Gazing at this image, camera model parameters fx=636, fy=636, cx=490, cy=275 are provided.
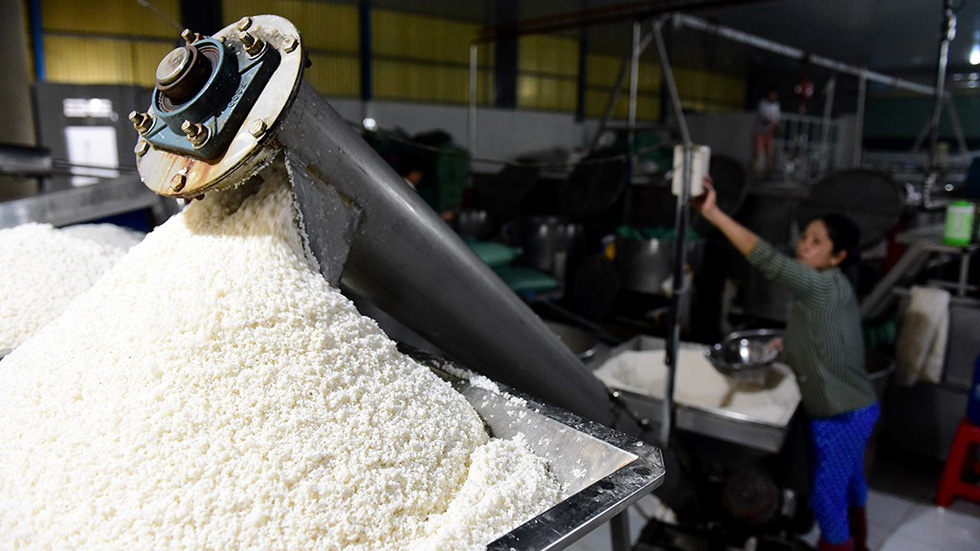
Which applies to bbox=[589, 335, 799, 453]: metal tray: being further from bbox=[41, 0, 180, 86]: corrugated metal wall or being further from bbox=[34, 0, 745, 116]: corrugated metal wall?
bbox=[41, 0, 180, 86]: corrugated metal wall

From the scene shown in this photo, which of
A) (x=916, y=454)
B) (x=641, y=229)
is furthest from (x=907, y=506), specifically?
(x=641, y=229)

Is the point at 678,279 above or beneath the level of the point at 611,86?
beneath

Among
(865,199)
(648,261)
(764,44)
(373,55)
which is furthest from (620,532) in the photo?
(373,55)

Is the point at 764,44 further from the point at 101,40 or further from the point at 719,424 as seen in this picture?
the point at 101,40

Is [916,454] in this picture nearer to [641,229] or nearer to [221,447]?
[641,229]

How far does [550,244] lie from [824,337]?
10.5 feet

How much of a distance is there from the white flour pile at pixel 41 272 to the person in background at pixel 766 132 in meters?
5.82

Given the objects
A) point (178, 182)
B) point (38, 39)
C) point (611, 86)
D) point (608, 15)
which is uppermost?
point (611, 86)

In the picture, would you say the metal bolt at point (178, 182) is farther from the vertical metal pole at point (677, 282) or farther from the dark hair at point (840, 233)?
the dark hair at point (840, 233)

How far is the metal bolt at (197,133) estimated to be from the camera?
0.57 metres

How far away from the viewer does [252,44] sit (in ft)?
1.97

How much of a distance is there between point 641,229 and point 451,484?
178 inches

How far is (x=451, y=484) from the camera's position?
0.60 meters

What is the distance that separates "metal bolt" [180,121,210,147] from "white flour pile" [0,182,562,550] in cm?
8
